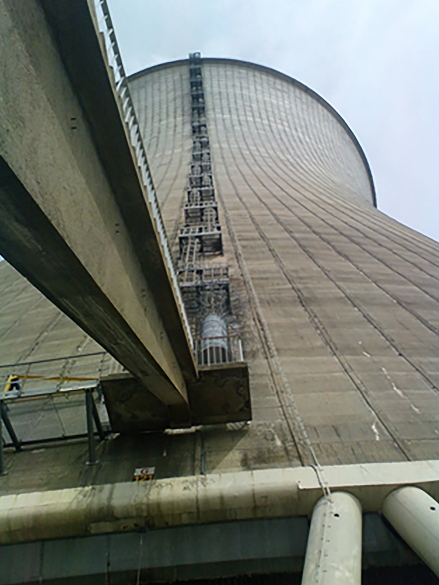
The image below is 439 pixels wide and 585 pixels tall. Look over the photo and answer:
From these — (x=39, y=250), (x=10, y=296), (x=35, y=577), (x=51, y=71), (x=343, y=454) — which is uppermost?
(x=51, y=71)

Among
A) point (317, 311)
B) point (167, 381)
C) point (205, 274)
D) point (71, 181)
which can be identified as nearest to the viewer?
point (71, 181)

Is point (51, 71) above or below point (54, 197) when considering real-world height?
above

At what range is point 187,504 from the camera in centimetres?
369

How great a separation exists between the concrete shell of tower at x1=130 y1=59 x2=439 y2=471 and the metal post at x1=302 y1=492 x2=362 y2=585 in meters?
0.75

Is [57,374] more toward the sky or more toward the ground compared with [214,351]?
more toward the ground

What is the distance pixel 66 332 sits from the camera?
289 inches

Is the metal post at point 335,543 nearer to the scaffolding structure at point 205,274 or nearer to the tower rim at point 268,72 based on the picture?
the scaffolding structure at point 205,274

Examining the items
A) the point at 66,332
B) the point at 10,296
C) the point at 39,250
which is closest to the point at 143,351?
the point at 39,250

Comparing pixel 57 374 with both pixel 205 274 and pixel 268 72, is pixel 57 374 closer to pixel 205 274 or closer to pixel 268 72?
pixel 205 274

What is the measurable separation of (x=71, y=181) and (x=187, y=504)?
3.17m

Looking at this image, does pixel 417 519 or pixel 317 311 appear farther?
pixel 317 311

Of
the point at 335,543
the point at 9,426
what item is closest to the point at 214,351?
the point at 9,426

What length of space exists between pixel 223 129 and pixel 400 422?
1907cm

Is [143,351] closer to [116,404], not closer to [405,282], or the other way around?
[116,404]
